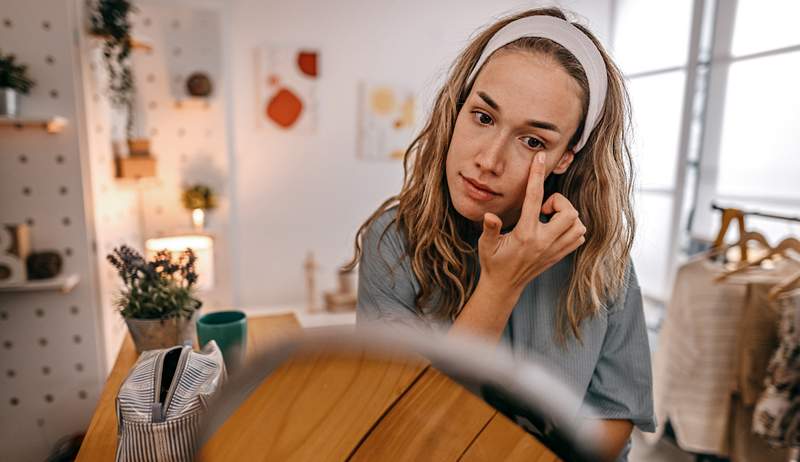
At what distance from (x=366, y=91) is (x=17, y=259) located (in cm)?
200

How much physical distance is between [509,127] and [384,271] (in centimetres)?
21

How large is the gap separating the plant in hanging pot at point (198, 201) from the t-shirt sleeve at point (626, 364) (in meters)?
2.10

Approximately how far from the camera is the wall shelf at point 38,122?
1337mm

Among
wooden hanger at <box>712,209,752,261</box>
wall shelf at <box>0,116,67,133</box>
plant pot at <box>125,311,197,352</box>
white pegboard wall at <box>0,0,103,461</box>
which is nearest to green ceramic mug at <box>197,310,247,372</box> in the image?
plant pot at <box>125,311,197,352</box>

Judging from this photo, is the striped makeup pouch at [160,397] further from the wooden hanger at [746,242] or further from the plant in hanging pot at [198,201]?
the plant in hanging pot at [198,201]

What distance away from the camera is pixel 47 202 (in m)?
1.44

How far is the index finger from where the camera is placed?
15.7 inches

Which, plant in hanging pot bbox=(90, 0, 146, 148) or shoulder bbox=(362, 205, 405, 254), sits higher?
plant in hanging pot bbox=(90, 0, 146, 148)

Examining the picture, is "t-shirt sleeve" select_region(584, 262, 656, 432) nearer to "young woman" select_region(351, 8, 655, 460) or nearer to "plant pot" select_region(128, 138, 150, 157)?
"young woman" select_region(351, 8, 655, 460)

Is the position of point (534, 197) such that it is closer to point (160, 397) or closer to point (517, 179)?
point (517, 179)

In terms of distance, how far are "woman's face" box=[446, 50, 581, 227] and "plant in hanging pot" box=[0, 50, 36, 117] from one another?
57.4 inches

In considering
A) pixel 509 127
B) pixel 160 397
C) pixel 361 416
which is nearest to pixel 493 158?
pixel 509 127

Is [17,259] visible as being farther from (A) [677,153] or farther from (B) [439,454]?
(A) [677,153]

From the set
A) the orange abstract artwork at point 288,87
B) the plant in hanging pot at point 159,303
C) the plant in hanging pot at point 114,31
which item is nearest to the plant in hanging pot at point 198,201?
the plant in hanging pot at point 114,31
